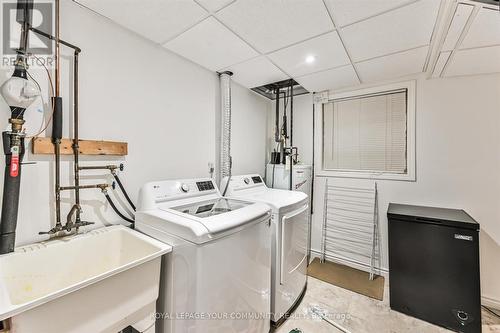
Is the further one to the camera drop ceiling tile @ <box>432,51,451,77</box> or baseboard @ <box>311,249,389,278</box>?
baseboard @ <box>311,249,389,278</box>

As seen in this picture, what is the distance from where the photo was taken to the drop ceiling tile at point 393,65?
1910 mm

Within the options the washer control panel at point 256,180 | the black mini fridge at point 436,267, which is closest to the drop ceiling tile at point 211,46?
the washer control panel at point 256,180

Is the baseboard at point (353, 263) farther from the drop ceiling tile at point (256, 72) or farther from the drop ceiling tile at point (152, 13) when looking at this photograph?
the drop ceiling tile at point (152, 13)

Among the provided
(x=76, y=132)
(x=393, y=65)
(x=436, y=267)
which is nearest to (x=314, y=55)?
(x=393, y=65)

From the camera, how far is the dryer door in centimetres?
179

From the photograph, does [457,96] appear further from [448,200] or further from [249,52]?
[249,52]

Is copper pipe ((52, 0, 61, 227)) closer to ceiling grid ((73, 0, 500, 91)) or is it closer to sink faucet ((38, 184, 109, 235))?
sink faucet ((38, 184, 109, 235))

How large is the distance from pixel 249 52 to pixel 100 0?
3.66 feet

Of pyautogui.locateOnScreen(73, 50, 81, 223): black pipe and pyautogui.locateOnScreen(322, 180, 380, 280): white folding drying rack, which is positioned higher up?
pyautogui.locateOnScreen(73, 50, 81, 223): black pipe

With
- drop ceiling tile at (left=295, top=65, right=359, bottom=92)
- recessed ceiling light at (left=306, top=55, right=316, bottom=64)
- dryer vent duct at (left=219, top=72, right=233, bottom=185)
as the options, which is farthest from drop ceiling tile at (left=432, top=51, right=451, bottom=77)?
dryer vent duct at (left=219, top=72, right=233, bottom=185)

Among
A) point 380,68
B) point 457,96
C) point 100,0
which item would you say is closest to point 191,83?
point 100,0

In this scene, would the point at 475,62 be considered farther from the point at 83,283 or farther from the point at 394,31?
the point at 83,283

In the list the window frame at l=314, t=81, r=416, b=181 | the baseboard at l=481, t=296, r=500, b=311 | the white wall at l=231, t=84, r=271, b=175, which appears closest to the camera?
the baseboard at l=481, t=296, r=500, b=311

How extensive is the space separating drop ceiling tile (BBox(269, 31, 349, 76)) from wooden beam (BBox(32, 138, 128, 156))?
1542 millimetres
